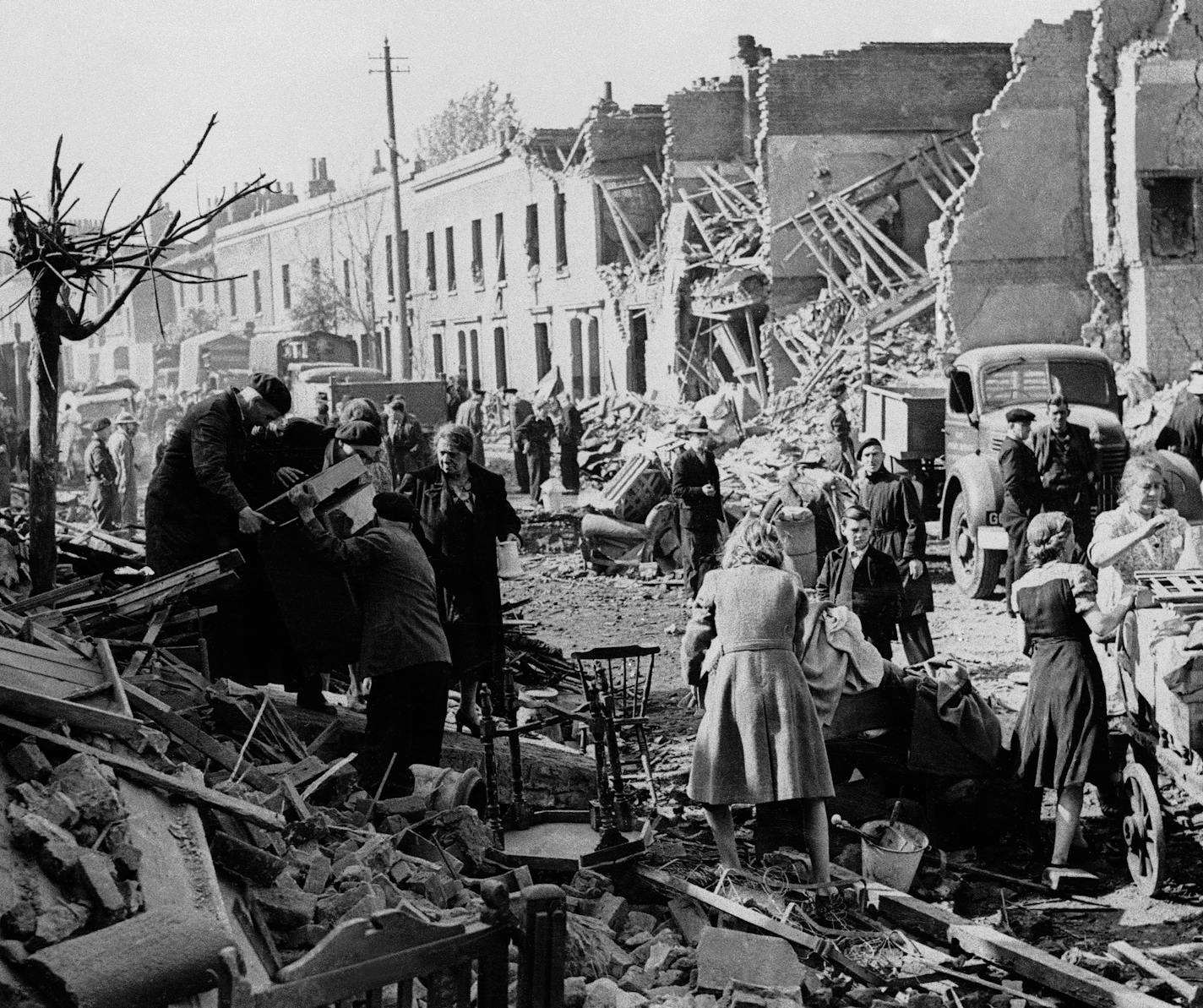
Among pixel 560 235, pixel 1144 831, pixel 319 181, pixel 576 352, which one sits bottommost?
pixel 1144 831

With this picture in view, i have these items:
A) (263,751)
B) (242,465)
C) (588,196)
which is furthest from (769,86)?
(263,751)

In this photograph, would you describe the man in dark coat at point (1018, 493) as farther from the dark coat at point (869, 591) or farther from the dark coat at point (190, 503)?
the dark coat at point (190, 503)

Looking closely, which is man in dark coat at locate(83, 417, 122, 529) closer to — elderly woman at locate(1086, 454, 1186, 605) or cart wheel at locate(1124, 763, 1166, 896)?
elderly woman at locate(1086, 454, 1186, 605)

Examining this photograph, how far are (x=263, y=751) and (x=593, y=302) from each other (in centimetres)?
3012

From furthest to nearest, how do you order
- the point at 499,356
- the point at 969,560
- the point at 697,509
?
the point at 499,356 < the point at 969,560 < the point at 697,509

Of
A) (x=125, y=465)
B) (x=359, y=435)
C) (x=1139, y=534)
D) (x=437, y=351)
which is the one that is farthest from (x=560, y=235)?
(x=1139, y=534)

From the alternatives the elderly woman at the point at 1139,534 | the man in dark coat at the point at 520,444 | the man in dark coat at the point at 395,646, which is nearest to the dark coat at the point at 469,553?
the man in dark coat at the point at 395,646

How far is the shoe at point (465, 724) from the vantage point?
8.66 m

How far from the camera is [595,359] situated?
122 feet

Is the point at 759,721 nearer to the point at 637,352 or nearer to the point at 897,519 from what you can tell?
the point at 897,519

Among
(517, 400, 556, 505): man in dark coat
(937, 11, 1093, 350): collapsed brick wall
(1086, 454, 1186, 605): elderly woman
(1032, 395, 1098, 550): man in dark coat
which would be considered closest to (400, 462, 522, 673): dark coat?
(1086, 454, 1186, 605): elderly woman

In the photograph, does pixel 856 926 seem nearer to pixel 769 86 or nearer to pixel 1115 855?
pixel 1115 855

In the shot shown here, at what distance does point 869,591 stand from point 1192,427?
243 inches

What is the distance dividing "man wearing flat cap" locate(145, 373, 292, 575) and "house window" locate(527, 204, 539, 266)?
31890 millimetres
